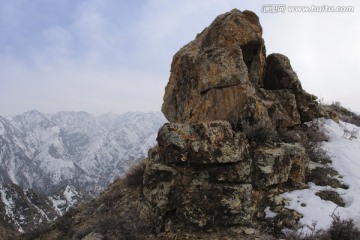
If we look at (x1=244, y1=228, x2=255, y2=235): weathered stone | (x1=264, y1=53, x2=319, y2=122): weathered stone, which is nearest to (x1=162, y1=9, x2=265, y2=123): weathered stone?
(x1=264, y1=53, x2=319, y2=122): weathered stone

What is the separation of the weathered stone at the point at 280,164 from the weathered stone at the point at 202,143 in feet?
1.91

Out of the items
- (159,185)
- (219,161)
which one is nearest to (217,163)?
(219,161)

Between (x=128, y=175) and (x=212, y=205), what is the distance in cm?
418

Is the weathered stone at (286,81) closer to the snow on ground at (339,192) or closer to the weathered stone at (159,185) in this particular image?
the snow on ground at (339,192)

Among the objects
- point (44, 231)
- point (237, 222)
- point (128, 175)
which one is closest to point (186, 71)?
point (128, 175)

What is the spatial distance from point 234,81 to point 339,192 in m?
4.44

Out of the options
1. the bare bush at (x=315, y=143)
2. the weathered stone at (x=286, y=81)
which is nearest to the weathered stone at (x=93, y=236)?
the bare bush at (x=315, y=143)

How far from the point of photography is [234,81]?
11.0 metres

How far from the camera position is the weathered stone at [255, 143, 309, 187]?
916cm

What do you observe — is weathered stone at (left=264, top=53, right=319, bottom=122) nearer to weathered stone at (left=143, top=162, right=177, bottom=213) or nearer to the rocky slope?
the rocky slope

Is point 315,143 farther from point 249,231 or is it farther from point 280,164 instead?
point 249,231

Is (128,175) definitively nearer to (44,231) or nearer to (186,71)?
(44,231)

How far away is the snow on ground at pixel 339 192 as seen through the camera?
27.1 feet

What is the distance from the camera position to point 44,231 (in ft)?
38.1
